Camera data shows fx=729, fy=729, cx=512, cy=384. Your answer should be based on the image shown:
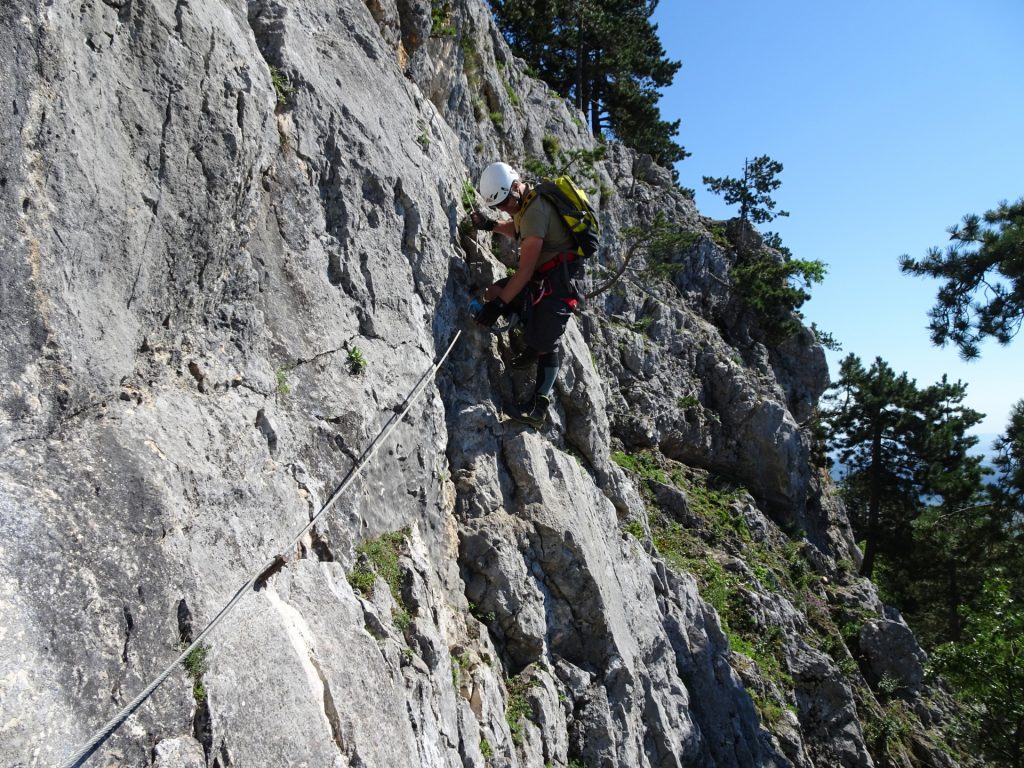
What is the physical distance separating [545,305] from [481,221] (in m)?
1.58

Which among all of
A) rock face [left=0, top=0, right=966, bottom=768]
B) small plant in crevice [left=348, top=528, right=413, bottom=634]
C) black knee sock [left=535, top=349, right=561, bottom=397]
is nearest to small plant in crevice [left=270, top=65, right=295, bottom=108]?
rock face [left=0, top=0, right=966, bottom=768]

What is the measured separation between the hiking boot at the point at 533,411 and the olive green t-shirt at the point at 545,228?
1.66 m

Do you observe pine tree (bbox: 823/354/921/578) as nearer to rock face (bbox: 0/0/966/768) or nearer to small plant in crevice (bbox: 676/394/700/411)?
small plant in crevice (bbox: 676/394/700/411)

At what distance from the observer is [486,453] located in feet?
27.6

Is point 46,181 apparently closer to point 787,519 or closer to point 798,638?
point 798,638

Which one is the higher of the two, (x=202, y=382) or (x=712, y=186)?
(x=712, y=186)

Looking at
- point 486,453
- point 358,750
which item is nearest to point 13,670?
point 358,750

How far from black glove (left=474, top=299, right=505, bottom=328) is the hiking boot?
1163 millimetres

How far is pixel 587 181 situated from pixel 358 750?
52.4 feet

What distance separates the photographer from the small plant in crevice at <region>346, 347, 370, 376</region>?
6.51 meters

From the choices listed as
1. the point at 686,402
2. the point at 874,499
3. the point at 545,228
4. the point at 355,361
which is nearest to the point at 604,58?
the point at 686,402

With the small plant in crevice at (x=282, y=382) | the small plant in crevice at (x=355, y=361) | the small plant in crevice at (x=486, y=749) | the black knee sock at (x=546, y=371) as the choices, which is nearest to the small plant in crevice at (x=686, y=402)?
the black knee sock at (x=546, y=371)

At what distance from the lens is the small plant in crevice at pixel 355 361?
21.4ft

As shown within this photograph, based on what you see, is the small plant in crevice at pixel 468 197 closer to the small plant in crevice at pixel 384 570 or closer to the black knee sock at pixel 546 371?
the black knee sock at pixel 546 371
